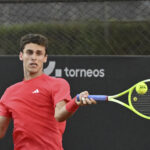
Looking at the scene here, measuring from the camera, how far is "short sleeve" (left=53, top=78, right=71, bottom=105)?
3.04 meters

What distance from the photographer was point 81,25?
4.99 m

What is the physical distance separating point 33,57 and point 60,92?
0.39 meters

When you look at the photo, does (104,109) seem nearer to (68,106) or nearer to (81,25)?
(81,25)

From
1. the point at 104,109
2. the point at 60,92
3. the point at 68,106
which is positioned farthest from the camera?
the point at 104,109

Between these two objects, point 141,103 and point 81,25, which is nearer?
point 141,103

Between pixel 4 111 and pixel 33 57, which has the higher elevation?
pixel 33 57

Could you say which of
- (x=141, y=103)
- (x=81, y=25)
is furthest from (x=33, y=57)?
(x=81, y=25)

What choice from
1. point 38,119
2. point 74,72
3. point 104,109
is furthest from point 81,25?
point 38,119

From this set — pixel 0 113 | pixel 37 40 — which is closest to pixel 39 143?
pixel 0 113

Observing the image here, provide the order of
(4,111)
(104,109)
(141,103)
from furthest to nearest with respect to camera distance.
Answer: (104,109) < (141,103) < (4,111)

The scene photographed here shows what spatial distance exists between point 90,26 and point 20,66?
946 millimetres

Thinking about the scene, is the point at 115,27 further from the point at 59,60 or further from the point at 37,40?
the point at 37,40

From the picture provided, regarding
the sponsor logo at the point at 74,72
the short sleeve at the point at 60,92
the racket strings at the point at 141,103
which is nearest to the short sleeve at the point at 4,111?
the short sleeve at the point at 60,92


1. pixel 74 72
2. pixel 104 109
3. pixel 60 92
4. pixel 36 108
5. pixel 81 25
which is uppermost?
pixel 81 25
